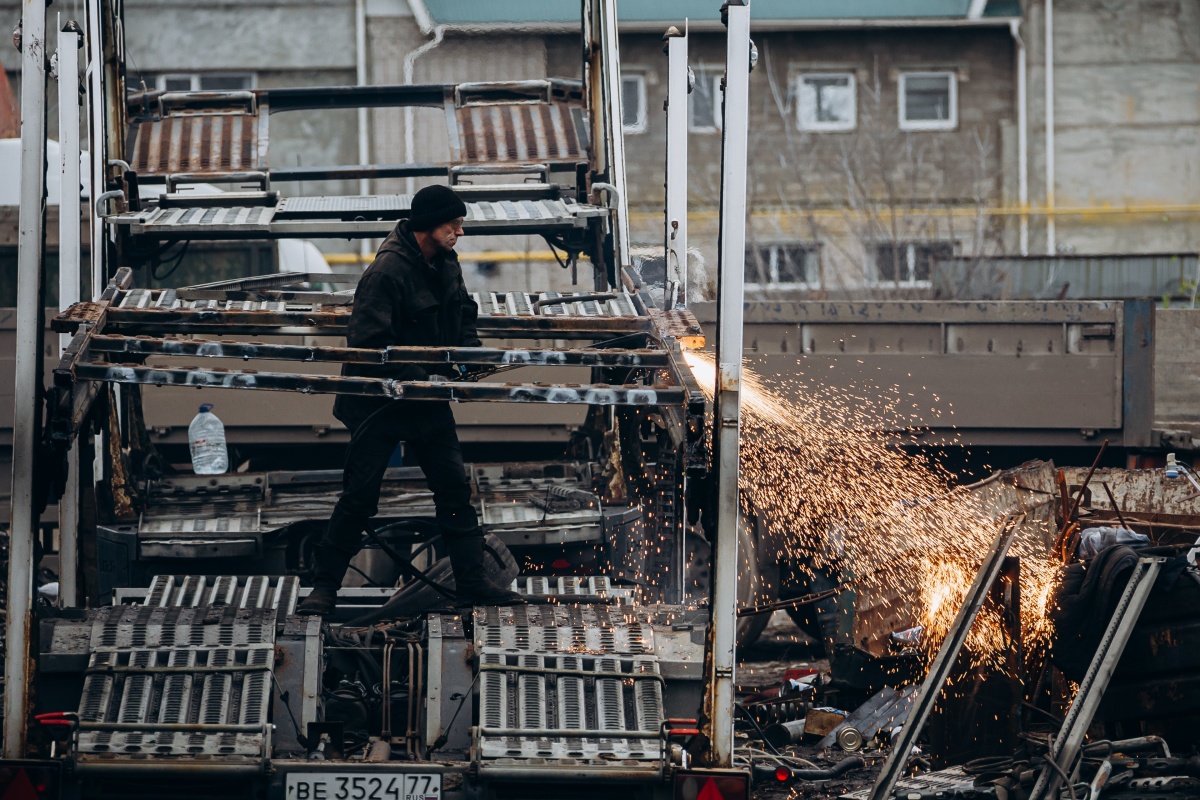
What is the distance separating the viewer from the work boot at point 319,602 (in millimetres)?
5438

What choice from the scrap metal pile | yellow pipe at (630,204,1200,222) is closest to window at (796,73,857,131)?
yellow pipe at (630,204,1200,222)

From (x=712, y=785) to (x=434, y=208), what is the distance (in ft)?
7.70

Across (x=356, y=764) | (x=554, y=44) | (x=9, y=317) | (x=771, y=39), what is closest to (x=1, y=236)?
(x=9, y=317)

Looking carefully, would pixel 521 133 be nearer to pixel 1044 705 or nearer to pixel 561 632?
pixel 561 632

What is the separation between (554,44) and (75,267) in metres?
14.4

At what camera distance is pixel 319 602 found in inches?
215

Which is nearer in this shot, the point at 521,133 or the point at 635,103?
the point at 521,133

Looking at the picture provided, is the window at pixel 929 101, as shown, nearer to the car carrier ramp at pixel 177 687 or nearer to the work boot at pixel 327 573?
the work boot at pixel 327 573

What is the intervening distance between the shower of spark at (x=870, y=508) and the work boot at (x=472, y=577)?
1.16 metres

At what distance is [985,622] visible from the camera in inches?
236

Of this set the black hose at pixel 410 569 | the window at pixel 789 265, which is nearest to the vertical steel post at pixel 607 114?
the black hose at pixel 410 569

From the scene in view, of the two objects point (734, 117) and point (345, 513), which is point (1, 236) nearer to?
point (345, 513)

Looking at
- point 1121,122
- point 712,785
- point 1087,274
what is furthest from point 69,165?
point 1121,122

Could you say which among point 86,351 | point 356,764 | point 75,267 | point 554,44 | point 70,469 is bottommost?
point 356,764
